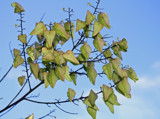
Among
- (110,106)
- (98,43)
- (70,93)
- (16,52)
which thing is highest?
(16,52)

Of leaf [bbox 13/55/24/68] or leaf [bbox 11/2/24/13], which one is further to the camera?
leaf [bbox 11/2/24/13]

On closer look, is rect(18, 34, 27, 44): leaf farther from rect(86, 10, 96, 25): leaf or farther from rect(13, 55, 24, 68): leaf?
rect(86, 10, 96, 25): leaf

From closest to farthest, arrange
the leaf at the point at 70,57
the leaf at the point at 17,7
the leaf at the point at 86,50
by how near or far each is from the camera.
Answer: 1. the leaf at the point at 70,57
2. the leaf at the point at 86,50
3. the leaf at the point at 17,7

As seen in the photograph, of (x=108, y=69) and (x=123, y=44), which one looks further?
(x=123, y=44)

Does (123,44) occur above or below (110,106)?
above

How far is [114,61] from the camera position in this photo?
1386mm

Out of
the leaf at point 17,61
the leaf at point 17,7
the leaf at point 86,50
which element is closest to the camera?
the leaf at point 86,50

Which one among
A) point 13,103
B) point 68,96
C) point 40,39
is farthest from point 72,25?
point 13,103

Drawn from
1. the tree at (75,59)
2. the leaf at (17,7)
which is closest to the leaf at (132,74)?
the tree at (75,59)

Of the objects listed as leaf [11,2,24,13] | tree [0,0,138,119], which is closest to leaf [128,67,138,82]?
tree [0,0,138,119]

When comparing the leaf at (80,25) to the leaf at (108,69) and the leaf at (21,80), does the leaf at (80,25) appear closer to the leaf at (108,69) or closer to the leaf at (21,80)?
the leaf at (108,69)

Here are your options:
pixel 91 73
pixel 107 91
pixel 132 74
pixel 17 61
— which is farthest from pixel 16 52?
pixel 132 74

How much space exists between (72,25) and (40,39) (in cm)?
22

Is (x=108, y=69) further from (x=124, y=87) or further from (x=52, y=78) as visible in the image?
(x=52, y=78)
